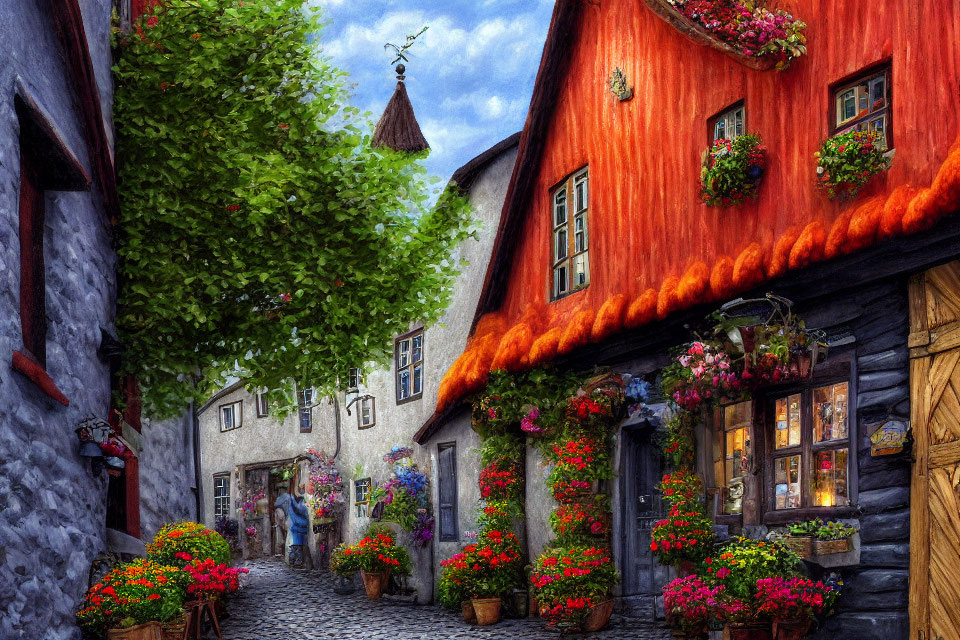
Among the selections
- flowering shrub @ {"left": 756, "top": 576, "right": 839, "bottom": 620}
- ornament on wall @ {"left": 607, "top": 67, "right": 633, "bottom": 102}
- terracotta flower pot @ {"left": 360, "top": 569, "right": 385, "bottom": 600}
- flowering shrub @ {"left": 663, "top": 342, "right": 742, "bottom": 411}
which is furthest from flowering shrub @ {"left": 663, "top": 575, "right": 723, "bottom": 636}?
terracotta flower pot @ {"left": 360, "top": 569, "right": 385, "bottom": 600}

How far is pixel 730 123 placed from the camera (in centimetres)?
959

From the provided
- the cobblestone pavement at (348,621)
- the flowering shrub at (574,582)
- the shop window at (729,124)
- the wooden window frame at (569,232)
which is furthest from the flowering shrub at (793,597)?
the wooden window frame at (569,232)

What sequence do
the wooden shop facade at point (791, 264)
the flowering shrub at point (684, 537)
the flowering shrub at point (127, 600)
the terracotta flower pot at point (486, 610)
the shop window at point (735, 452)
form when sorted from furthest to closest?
the terracotta flower pot at point (486, 610), the flowering shrub at point (684, 537), the shop window at point (735, 452), the flowering shrub at point (127, 600), the wooden shop facade at point (791, 264)

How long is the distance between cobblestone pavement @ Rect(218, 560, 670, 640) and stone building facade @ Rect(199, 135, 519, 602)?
1391mm

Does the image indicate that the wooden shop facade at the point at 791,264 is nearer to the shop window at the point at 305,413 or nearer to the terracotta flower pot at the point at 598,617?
the terracotta flower pot at the point at 598,617

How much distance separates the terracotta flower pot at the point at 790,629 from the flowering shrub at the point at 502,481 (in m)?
5.58

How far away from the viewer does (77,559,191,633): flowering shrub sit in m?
8.55

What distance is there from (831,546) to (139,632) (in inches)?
233

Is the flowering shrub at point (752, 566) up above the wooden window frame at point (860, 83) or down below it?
below

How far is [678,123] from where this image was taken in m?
10.2

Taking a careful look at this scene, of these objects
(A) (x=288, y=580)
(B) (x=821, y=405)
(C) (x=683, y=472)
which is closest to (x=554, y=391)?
(C) (x=683, y=472)

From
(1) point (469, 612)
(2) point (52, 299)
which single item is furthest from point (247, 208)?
(1) point (469, 612)

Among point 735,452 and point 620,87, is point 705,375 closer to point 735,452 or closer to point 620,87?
point 735,452

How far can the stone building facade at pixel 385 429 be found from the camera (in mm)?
14742
